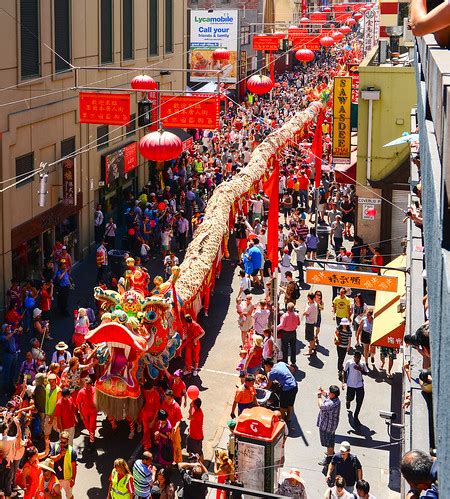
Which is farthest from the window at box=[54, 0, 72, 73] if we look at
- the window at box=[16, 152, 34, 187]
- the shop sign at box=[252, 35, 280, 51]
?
the shop sign at box=[252, 35, 280, 51]

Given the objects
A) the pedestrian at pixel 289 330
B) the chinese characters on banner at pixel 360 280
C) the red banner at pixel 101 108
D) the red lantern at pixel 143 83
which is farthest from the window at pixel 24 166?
the chinese characters on banner at pixel 360 280

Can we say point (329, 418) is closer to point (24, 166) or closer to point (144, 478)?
point (144, 478)

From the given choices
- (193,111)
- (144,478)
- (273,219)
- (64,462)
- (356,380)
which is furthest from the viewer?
(193,111)

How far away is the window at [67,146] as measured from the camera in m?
23.0

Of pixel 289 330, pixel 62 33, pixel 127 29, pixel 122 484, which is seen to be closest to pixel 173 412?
pixel 122 484

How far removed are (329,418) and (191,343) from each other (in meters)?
4.22

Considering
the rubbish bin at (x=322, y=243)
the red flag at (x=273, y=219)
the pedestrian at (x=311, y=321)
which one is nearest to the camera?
the pedestrian at (x=311, y=321)

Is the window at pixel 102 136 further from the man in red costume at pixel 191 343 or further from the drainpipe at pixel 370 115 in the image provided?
the man in red costume at pixel 191 343

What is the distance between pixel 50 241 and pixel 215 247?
5.39 m

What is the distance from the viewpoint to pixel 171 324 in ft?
45.7

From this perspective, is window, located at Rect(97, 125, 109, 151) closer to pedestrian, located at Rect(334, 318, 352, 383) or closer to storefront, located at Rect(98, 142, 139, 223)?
storefront, located at Rect(98, 142, 139, 223)

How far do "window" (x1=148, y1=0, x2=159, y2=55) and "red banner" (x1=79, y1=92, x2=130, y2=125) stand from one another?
11.2 m

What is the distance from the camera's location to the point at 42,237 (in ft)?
71.1

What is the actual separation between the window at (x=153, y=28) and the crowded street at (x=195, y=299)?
0.14 meters
